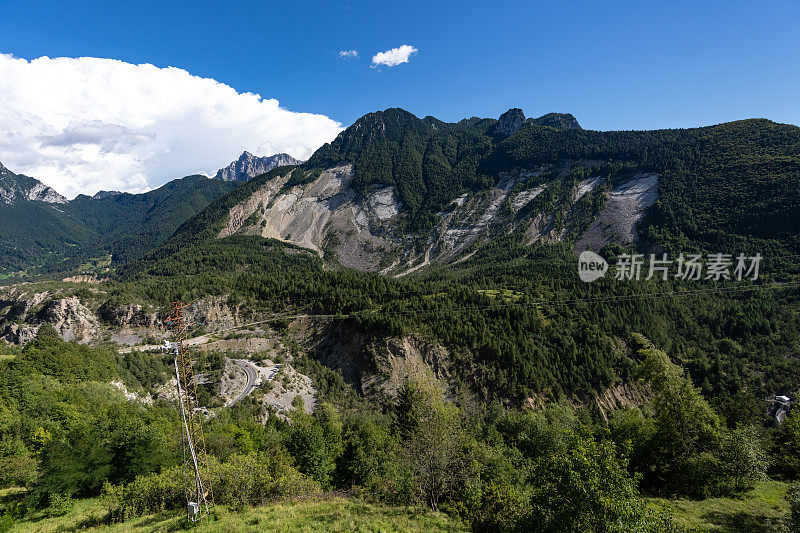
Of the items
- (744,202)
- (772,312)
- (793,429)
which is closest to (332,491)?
(793,429)

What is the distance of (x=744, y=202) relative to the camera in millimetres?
124250

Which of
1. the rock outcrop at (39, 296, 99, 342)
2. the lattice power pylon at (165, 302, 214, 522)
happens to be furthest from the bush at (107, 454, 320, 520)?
the rock outcrop at (39, 296, 99, 342)

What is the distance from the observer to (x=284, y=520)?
18.0 m

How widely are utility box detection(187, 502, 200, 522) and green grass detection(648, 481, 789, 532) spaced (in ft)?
80.4

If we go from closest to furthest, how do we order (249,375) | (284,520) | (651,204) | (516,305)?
(284,520) → (249,375) → (516,305) → (651,204)
